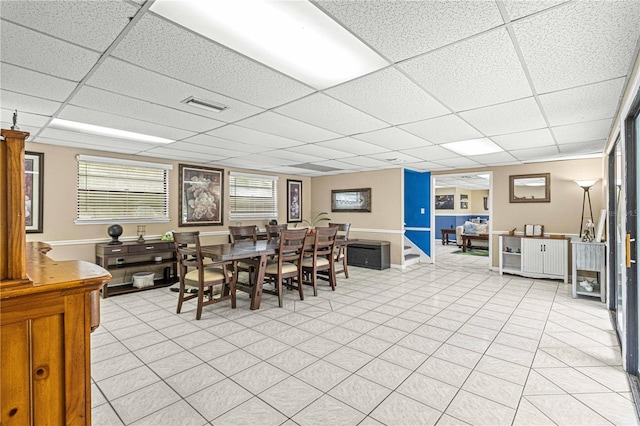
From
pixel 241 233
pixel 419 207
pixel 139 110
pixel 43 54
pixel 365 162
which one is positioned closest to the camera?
pixel 43 54

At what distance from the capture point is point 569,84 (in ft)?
7.75

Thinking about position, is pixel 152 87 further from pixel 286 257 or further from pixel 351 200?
pixel 351 200

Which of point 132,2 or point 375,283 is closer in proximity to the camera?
point 132,2

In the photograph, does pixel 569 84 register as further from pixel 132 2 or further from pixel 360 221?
pixel 360 221

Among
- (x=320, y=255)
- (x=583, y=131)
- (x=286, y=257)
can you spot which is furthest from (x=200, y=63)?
(x=583, y=131)

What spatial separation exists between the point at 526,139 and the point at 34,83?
5.24 m

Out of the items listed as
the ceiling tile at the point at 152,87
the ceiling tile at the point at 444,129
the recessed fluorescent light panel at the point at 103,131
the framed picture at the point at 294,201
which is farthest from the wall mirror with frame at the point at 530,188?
the recessed fluorescent light panel at the point at 103,131

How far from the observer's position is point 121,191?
5.16 meters

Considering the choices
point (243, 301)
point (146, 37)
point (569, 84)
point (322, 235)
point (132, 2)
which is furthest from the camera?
point (322, 235)

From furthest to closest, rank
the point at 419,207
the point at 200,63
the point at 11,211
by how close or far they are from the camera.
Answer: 1. the point at 419,207
2. the point at 200,63
3. the point at 11,211

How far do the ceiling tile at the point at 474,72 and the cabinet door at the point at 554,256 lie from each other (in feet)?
13.8

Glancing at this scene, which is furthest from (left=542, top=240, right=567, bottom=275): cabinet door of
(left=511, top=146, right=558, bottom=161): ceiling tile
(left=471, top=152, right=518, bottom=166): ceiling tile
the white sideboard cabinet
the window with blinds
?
the window with blinds

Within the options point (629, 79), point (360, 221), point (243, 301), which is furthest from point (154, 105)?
point (360, 221)

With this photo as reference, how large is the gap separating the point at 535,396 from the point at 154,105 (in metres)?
3.84
